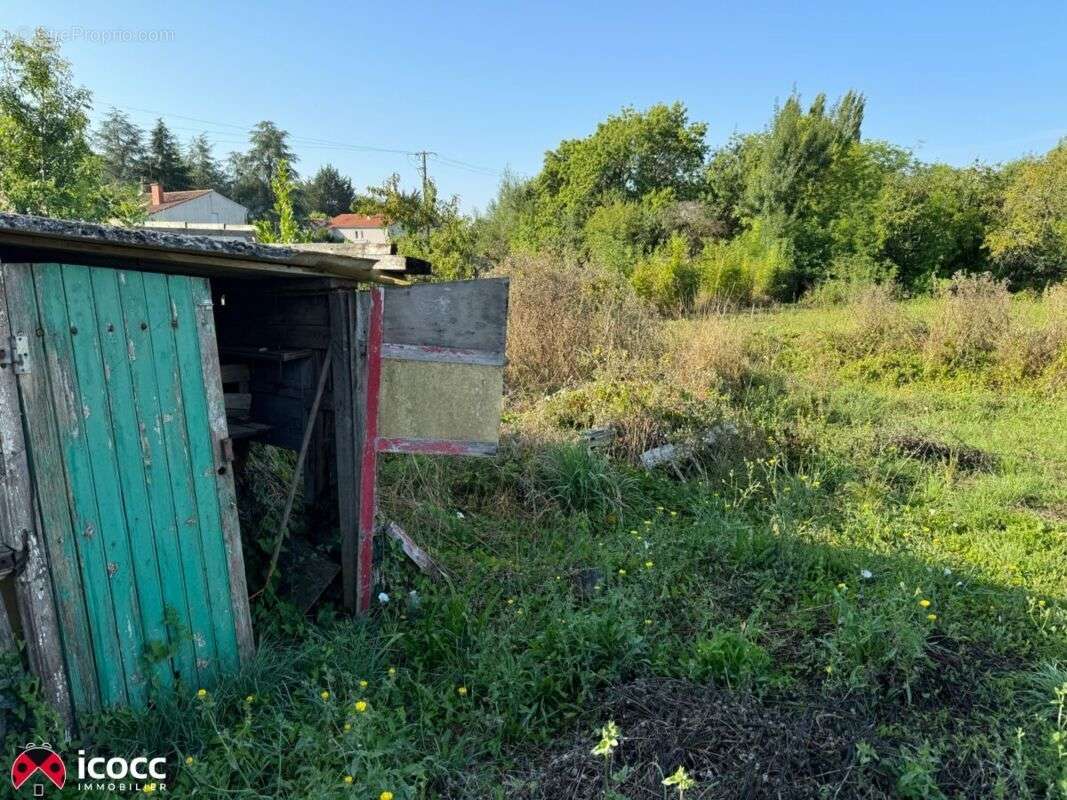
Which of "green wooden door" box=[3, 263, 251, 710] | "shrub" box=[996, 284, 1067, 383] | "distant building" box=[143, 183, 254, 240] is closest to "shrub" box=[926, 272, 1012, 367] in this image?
"shrub" box=[996, 284, 1067, 383]

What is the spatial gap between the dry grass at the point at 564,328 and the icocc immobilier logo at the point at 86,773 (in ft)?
21.3

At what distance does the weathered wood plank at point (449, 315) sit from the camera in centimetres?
317

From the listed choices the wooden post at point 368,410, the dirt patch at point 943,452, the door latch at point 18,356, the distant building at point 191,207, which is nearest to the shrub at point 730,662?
the wooden post at point 368,410

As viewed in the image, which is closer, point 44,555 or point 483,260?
point 44,555

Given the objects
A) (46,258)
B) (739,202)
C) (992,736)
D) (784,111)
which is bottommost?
(992,736)

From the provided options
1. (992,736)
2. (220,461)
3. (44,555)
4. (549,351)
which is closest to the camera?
(44,555)

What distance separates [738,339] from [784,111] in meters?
18.7

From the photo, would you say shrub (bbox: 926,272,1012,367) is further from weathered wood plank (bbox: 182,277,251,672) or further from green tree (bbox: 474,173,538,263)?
green tree (bbox: 474,173,538,263)

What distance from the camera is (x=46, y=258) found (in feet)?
9.17

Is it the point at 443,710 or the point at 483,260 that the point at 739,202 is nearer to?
the point at 483,260

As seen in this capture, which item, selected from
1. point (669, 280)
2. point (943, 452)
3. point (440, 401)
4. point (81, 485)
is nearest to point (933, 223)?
point (669, 280)

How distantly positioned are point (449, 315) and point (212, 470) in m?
1.31

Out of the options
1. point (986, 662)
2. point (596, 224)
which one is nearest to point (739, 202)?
point (596, 224)

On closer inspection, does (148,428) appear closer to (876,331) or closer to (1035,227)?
(876,331)
